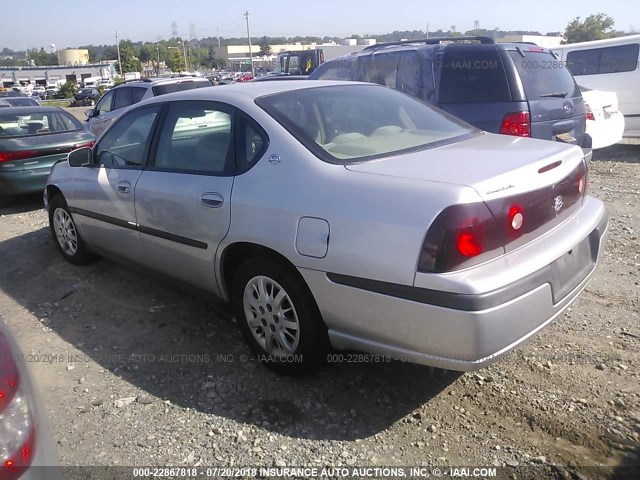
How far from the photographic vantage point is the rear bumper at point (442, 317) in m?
2.33

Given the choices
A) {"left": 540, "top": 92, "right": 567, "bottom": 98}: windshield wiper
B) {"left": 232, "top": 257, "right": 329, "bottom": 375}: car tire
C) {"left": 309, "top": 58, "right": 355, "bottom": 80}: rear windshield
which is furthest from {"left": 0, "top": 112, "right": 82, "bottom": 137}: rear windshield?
{"left": 540, "top": 92, "right": 567, "bottom": 98}: windshield wiper

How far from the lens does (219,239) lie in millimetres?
3205

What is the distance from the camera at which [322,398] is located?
119 inches

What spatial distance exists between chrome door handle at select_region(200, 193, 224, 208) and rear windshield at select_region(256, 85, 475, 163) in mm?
556

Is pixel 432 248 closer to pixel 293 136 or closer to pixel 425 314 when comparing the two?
pixel 425 314

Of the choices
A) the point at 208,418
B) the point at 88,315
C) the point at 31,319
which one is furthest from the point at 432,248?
the point at 31,319

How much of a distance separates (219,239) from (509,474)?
1886 mm

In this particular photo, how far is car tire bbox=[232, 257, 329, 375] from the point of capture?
9.50ft

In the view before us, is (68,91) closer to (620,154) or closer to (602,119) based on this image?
(620,154)

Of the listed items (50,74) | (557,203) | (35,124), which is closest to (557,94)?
(557,203)

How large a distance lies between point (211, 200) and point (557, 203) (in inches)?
73.2

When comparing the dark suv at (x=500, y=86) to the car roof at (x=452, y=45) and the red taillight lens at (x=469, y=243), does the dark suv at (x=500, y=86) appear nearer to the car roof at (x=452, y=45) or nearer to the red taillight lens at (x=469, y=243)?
the car roof at (x=452, y=45)

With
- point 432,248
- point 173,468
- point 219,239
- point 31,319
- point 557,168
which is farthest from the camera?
point 31,319

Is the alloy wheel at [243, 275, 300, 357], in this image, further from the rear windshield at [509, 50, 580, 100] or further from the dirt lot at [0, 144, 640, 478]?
the rear windshield at [509, 50, 580, 100]
